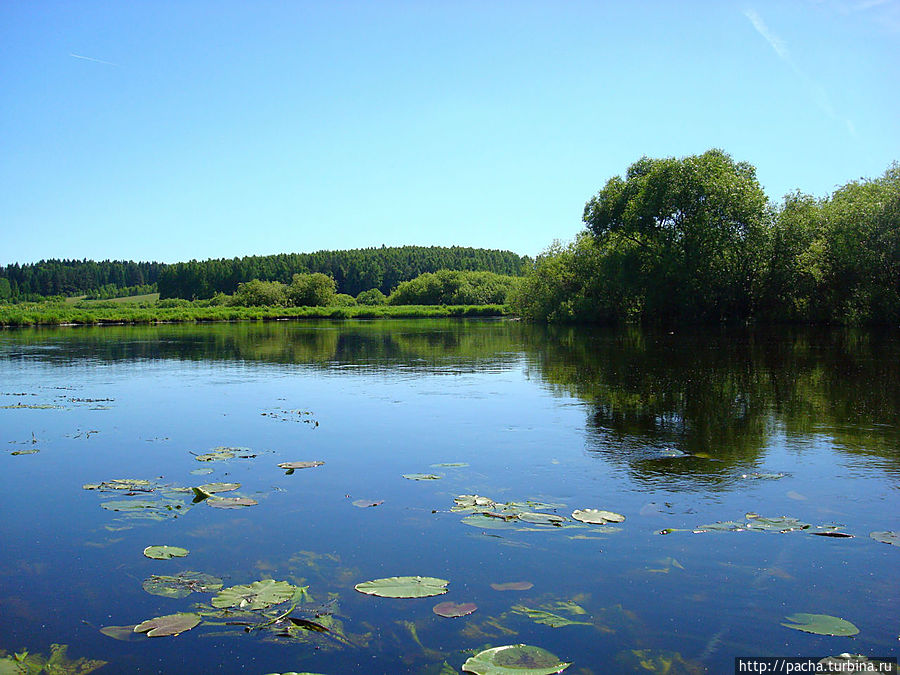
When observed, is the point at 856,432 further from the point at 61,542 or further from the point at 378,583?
the point at 61,542

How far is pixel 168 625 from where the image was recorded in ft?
16.4

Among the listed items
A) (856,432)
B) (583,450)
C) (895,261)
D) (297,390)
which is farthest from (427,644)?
(895,261)

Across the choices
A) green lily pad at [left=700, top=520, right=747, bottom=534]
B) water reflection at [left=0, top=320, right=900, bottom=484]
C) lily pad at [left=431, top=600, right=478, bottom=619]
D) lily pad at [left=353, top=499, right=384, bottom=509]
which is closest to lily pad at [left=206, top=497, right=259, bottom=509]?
lily pad at [left=353, top=499, right=384, bottom=509]

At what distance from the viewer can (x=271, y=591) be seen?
218 inches

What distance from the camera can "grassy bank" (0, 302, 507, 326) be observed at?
80188 millimetres

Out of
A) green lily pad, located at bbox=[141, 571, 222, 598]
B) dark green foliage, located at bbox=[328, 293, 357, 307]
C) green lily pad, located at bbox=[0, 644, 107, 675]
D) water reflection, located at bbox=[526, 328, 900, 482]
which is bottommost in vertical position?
green lily pad, located at bbox=[0, 644, 107, 675]

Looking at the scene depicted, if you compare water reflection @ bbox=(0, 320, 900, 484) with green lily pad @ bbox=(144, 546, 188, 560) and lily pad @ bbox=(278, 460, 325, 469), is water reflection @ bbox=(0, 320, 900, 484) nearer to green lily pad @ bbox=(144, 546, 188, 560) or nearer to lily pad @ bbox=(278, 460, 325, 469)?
lily pad @ bbox=(278, 460, 325, 469)

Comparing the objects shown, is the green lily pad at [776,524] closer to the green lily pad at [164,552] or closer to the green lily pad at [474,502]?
the green lily pad at [474,502]

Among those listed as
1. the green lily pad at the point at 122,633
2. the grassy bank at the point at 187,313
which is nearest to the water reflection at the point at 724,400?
the green lily pad at the point at 122,633

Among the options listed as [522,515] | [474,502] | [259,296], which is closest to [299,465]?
[474,502]

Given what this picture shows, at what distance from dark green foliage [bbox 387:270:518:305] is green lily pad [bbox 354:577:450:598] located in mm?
114159

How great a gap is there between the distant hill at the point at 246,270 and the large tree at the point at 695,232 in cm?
11262

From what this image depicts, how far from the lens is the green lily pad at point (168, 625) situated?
4.93m

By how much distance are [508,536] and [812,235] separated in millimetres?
49715
